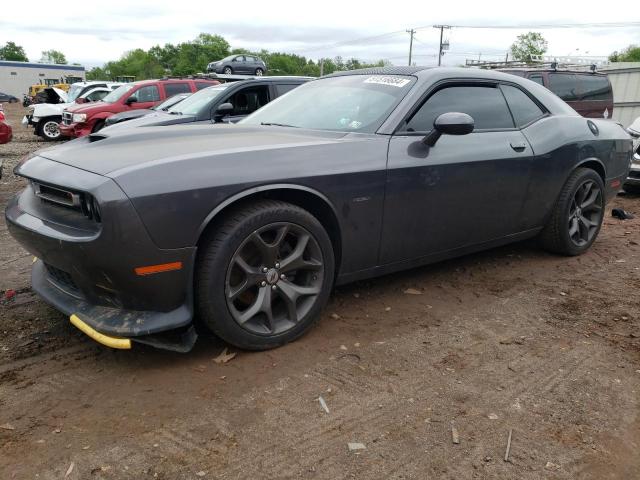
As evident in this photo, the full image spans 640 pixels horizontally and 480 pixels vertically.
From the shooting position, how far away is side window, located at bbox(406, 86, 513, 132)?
3439mm

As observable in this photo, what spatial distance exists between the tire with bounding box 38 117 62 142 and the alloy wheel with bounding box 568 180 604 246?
1530 centimetres

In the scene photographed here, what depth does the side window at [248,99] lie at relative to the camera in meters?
8.22

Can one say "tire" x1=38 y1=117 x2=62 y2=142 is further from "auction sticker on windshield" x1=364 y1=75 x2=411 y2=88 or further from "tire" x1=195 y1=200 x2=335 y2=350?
"tire" x1=195 y1=200 x2=335 y2=350

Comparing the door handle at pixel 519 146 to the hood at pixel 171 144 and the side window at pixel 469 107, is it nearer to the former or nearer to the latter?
the side window at pixel 469 107

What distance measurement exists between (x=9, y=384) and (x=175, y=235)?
1092 millimetres

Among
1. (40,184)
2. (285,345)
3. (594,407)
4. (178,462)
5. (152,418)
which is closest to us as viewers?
(178,462)

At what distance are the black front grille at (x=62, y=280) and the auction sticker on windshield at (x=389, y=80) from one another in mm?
2298

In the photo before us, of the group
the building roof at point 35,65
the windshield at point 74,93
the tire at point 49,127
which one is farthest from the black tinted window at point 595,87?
the building roof at point 35,65

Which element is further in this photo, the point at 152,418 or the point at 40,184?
the point at 40,184

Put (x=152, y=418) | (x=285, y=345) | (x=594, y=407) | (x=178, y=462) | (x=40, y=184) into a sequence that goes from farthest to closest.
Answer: (x=285, y=345) → (x=40, y=184) → (x=594, y=407) → (x=152, y=418) → (x=178, y=462)

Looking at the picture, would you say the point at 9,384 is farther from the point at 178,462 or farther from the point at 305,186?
the point at 305,186

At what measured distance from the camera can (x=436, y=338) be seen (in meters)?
3.10

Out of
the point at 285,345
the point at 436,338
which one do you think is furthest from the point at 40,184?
the point at 436,338

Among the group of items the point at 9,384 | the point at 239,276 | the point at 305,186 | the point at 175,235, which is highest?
the point at 305,186
